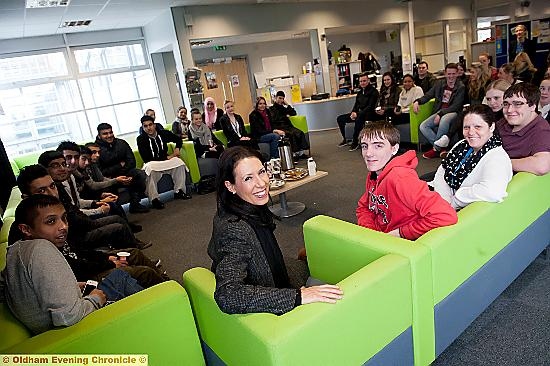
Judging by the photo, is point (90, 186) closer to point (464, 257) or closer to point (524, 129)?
point (464, 257)

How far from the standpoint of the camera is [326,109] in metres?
8.83

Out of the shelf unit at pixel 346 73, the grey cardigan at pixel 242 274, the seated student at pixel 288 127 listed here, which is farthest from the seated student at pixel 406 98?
the grey cardigan at pixel 242 274

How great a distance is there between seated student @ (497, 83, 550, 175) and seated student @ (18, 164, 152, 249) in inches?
115

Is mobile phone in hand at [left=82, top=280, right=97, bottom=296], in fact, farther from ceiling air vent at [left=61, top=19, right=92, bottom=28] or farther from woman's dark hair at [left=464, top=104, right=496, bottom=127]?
ceiling air vent at [left=61, top=19, right=92, bottom=28]

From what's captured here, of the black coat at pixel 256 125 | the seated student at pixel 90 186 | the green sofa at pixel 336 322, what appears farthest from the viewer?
the black coat at pixel 256 125

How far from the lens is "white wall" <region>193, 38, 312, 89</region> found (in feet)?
34.4

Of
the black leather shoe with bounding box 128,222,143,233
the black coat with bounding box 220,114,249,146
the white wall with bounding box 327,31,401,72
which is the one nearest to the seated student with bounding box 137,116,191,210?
the black leather shoe with bounding box 128,222,143,233

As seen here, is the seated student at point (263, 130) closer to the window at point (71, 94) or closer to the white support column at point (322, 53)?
the white support column at point (322, 53)

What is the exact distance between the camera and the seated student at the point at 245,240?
1243 millimetres

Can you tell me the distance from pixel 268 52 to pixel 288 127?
223 inches

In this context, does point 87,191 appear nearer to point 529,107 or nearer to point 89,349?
point 89,349

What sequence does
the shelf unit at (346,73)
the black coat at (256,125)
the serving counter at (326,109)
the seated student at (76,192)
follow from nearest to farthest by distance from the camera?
the seated student at (76,192) < the black coat at (256,125) < the serving counter at (326,109) < the shelf unit at (346,73)

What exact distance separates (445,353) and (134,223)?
3.73 metres

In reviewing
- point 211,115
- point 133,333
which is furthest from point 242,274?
point 211,115
